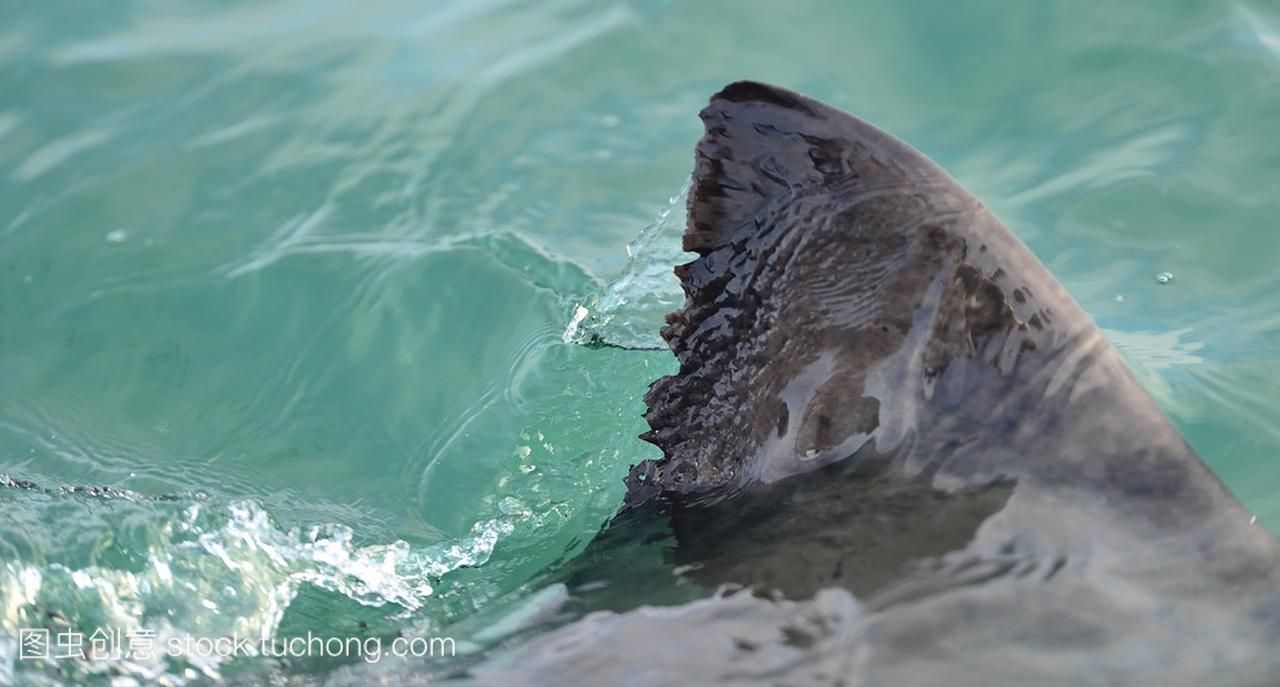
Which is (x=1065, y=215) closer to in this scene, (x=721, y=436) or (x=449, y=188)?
(x=449, y=188)

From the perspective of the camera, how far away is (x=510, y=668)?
2145 millimetres

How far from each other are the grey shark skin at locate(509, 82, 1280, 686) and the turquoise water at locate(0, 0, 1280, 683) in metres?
0.61

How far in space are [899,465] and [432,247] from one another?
321 cm

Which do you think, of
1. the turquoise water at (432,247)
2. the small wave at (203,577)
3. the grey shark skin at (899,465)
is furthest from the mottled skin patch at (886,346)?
the small wave at (203,577)

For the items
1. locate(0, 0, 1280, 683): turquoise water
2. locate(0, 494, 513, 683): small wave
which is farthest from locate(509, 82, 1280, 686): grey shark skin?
locate(0, 494, 513, 683): small wave

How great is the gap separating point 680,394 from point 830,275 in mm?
455

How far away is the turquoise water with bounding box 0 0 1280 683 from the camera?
3.49 metres

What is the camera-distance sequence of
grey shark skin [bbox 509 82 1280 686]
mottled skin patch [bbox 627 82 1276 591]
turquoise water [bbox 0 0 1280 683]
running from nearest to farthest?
grey shark skin [bbox 509 82 1280 686], mottled skin patch [bbox 627 82 1276 591], turquoise water [bbox 0 0 1280 683]

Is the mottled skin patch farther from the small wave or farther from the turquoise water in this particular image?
the small wave

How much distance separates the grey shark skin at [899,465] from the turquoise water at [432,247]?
0.61 metres

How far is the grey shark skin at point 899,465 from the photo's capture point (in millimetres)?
1979

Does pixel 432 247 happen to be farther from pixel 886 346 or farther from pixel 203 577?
pixel 886 346

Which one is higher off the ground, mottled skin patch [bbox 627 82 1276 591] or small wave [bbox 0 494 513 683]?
mottled skin patch [bbox 627 82 1276 591]

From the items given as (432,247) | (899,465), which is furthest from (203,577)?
(432,247)
